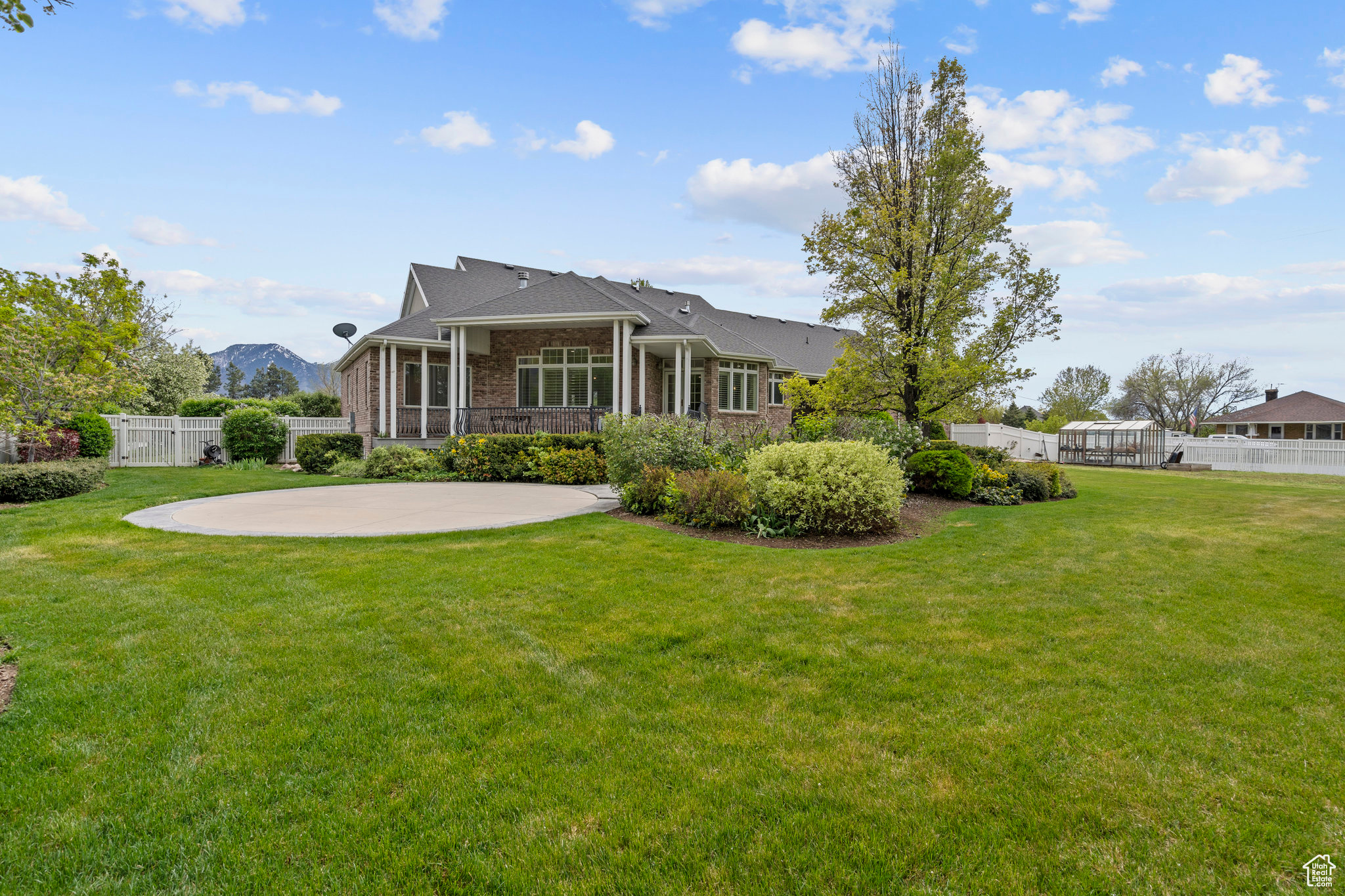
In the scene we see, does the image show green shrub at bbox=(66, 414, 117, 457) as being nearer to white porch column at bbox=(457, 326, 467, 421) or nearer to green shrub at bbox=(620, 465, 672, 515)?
white porch column at bbox=(457, 326, 467, 421)

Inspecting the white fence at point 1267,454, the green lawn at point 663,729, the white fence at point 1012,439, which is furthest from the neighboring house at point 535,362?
the white fence at point 1267,454

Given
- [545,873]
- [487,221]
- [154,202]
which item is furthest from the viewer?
[487,221]

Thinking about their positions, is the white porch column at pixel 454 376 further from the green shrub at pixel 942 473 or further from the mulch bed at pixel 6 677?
the mulch bed at pixel 6 677

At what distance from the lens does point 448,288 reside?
65.4 feet

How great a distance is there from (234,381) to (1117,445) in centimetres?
7568

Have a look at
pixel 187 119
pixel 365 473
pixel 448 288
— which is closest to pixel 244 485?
pixel 365 473

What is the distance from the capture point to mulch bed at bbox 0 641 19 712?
2934mm

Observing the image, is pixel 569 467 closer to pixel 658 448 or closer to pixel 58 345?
pixel 658 448

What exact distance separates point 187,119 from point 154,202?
154 centimetres

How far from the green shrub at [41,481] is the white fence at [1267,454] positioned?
34.2 metres

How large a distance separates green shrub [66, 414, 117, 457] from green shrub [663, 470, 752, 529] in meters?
15.1

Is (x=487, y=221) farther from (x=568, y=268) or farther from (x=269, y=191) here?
(x=269, y=191)

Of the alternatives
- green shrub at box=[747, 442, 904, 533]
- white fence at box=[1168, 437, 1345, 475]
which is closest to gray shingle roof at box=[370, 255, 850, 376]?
green shrub at box=[747, 442, 904, 533]

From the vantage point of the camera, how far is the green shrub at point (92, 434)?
46.1ft
